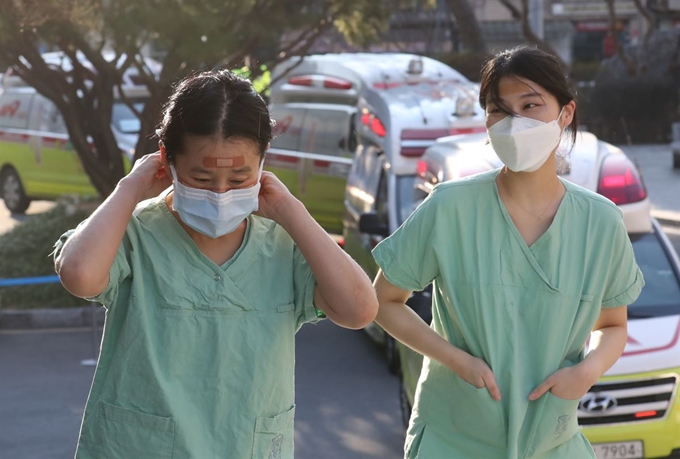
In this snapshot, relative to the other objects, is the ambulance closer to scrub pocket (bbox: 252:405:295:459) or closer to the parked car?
the parked car

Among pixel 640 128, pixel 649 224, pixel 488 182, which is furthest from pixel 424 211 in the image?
pixel 640 128

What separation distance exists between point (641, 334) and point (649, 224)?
111 centimetres

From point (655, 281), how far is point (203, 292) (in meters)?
4.75

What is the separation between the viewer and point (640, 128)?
99.0ft

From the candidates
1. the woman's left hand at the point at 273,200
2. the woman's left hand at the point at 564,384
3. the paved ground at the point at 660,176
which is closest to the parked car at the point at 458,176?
the woman's left hand at the point at 564,384

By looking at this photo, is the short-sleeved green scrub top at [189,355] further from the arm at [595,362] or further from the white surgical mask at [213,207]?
the arm at [595,362]

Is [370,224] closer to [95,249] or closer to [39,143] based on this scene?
[95,249]

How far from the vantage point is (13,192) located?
1923 cm

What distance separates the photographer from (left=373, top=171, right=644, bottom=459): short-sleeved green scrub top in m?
3.13

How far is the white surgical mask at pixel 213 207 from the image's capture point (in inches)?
105

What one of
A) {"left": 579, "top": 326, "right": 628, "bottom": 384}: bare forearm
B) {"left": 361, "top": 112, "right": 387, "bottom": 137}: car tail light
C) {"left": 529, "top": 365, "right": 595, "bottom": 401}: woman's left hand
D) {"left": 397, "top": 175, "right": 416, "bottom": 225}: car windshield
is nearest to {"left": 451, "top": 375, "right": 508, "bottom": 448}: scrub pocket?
{"left": 529, "top": 365, "right": 595, "bottom": 401}: woman's left hand

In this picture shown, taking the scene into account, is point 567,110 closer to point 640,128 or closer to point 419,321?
point 419,321

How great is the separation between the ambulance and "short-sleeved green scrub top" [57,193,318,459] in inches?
567

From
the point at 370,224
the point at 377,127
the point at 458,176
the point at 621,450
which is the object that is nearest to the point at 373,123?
the point at 377,127
